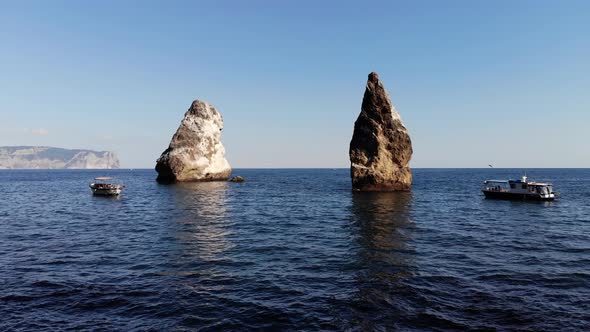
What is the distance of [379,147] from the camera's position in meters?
63.4

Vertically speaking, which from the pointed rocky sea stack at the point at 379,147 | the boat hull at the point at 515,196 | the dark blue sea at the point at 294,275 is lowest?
the dark blue sea at the point at 294,275

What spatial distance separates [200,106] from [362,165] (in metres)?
53.2

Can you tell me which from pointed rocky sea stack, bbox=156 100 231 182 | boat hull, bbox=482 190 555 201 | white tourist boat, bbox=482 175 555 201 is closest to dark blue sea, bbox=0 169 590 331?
boat hull, bbox=482 190 555 201

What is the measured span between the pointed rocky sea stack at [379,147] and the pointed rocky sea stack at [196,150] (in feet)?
146

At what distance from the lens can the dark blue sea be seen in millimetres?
13328

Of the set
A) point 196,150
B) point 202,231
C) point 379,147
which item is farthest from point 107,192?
point 379,147

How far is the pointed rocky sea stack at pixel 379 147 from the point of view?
64.0 m

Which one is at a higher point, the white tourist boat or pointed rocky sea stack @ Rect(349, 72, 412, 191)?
pointed rocky sea stack @ Rect(349, 72, 412, 191)

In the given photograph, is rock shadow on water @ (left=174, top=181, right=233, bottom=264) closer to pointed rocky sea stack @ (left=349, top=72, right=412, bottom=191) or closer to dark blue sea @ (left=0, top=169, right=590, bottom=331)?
dark blue sea @ (left=0, top=169, right=590, bottom=331)

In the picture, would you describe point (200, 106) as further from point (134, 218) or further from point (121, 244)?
point (121, 244)

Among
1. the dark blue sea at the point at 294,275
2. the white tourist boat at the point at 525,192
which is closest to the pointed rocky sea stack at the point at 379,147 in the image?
the white tourist boat at the point at 525,192

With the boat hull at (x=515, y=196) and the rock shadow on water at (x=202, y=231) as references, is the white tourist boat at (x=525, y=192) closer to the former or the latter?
the boat hull at (x=515, y=196)

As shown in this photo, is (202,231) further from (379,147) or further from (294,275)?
(379,147)

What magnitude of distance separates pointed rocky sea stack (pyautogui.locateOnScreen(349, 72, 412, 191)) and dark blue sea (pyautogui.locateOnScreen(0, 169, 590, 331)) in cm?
2806
